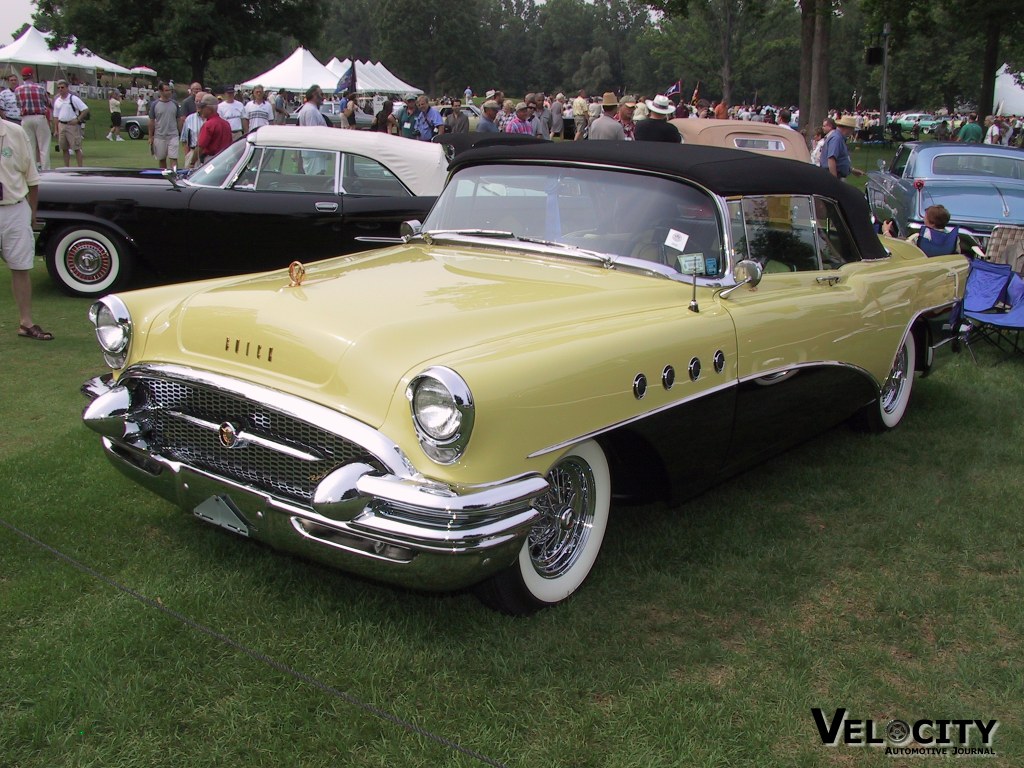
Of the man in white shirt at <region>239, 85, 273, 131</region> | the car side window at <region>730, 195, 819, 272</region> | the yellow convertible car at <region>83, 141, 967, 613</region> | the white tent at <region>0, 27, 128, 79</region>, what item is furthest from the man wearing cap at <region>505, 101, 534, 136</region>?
the white tent at <region>0, 27, 128, 79</region>

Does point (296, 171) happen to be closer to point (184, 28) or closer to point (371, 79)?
point (371, 79)

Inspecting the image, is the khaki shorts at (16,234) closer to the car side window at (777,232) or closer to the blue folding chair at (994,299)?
the car side window at (777,232)

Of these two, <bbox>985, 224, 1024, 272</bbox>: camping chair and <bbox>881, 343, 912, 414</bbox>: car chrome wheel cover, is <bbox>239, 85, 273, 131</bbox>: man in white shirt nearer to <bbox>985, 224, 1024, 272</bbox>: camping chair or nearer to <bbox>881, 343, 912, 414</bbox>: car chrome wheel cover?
<bbox>985, 224, 1024, 272</bbox>: camping chair

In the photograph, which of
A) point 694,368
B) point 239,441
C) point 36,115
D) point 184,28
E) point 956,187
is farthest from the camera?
point 184,28

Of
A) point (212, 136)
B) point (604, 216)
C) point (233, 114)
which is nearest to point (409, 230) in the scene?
point (604, 216)

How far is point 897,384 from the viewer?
5.77m

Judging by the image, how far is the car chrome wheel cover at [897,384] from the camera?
18.6 ft

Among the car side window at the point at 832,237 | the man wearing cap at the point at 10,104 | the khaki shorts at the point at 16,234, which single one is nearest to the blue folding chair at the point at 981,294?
the car side window at the point at 832,237

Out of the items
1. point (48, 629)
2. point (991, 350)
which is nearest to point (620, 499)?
point (48, 629)

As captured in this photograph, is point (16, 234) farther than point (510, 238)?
Yes

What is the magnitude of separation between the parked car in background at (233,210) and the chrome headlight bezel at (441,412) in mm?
5575

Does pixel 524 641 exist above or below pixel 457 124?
below

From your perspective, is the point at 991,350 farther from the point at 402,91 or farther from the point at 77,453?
the point at 402,91

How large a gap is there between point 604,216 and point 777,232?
877mm
